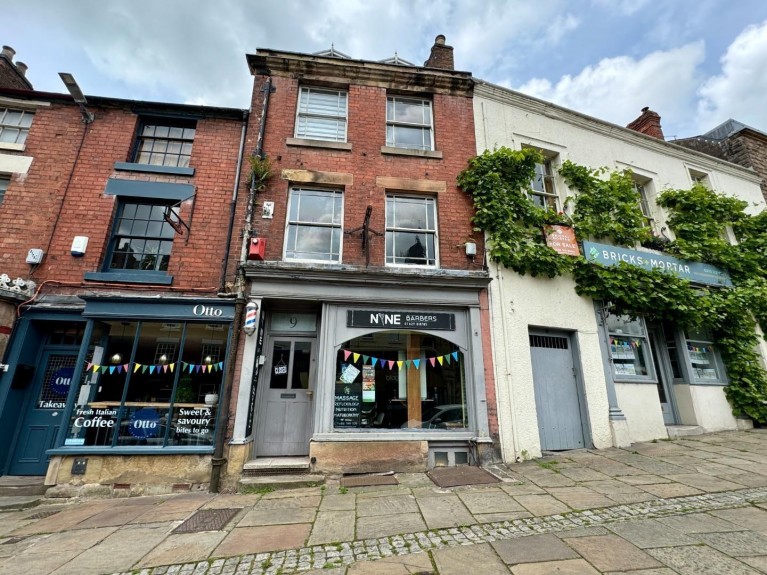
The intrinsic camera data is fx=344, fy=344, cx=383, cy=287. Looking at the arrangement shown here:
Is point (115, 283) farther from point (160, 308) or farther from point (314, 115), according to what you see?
point (314, 115)

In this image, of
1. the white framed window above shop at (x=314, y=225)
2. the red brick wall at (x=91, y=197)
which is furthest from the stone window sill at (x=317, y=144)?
the red brick wall at (x=91, y=197)

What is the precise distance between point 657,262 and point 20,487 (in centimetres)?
1427

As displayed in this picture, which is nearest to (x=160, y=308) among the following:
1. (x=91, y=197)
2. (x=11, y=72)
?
(x=91, y=197)

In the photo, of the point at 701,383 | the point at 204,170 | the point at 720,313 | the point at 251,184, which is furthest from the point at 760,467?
the point at 204,170

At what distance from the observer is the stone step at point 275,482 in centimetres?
575

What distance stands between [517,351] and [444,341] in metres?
1.54

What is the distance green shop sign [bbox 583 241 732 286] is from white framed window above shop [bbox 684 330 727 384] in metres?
1.51

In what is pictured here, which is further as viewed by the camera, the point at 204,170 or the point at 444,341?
the point at 204,170

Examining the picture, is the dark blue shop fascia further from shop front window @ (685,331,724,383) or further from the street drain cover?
shop front window @ (685,331,724,383)

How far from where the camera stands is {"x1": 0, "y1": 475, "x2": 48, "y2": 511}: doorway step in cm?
546

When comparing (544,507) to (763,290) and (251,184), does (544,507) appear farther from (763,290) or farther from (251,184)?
(763,290)

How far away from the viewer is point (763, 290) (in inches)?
366

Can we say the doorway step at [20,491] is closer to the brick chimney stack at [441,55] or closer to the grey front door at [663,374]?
the brick chimney stack at [441,55]

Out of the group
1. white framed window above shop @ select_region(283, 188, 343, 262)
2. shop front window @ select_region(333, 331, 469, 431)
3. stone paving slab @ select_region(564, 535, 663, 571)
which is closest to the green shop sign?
shop front window @ select_region(333, 331, 469, 431)
